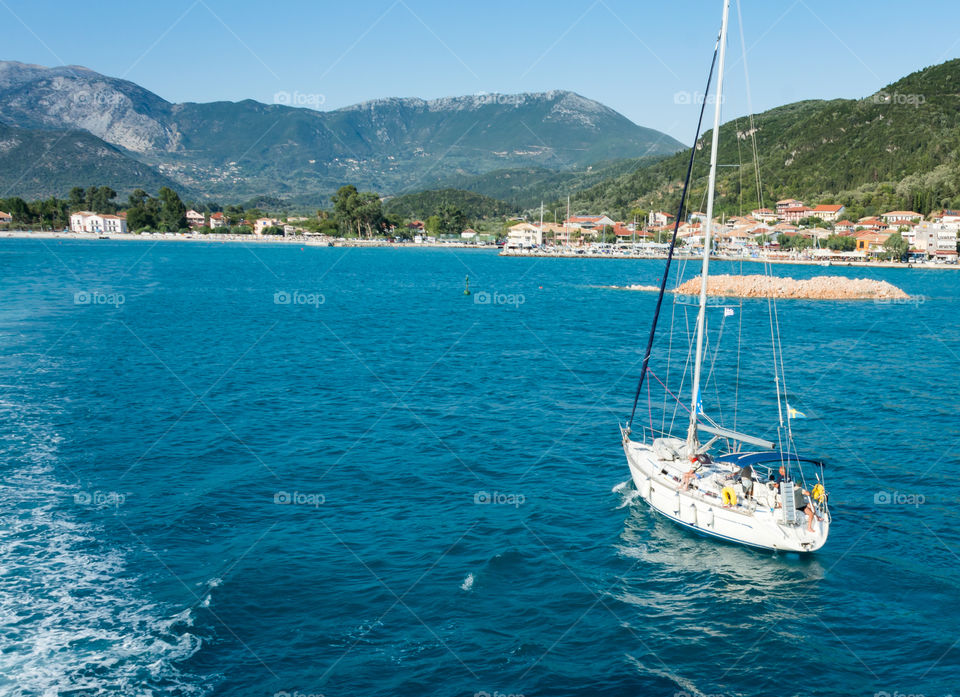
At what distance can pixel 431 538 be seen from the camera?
19.0 meters

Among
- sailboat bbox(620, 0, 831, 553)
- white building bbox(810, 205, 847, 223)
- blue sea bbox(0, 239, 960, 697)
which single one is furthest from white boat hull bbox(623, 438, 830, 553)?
white building bbox(810, 205, 847, 223)

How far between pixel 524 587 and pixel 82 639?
31.8 ft

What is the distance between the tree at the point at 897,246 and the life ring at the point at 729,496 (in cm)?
16358

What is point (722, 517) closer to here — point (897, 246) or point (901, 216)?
point (897, 246)

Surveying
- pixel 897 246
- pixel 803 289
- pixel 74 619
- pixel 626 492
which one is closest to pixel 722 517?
pixel 626 492

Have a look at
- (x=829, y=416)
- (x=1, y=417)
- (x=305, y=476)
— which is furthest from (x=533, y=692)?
(x=1, y=417)

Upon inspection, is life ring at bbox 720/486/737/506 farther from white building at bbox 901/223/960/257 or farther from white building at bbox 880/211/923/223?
white building at bbox 880/211/923/223

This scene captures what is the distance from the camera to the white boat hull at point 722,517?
17594mm

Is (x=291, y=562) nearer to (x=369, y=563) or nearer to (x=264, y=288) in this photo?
(x=369, y=563)

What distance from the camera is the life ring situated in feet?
59.7

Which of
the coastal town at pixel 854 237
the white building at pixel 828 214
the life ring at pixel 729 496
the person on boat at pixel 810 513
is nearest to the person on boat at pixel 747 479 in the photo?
the life ring at pixel 729 496

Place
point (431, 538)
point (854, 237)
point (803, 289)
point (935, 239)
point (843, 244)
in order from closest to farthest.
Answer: point (431, 538) < point (803, 289) < point (935, 239) < point (843, 244) < point (854, 237)

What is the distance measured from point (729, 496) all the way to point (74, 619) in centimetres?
1603

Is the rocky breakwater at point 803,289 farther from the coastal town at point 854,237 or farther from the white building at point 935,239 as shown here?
the white building at point 935,239
